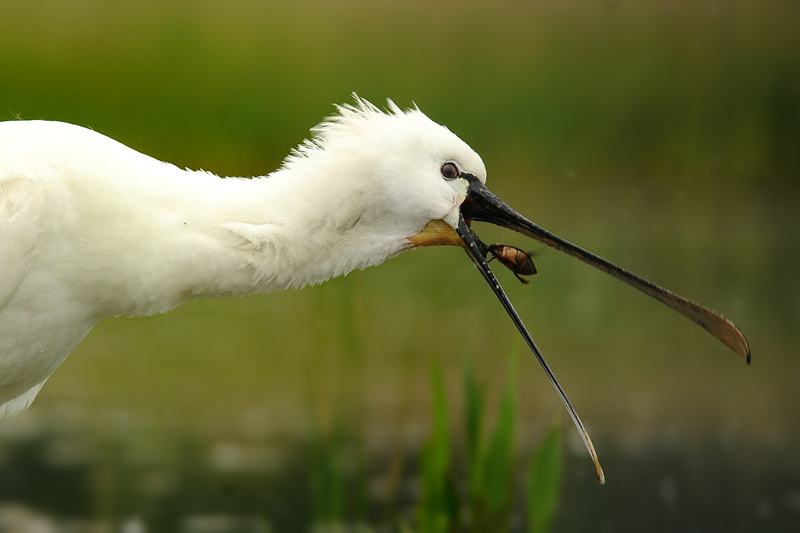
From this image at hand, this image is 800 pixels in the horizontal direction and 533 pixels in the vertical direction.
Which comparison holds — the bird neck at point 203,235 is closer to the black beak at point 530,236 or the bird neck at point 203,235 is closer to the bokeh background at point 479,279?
the black beak at point 530,236

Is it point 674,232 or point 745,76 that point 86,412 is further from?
point 745,76

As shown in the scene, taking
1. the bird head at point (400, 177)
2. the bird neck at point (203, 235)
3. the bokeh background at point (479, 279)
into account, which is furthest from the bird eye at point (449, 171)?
the bokeh background at point (479, 279)

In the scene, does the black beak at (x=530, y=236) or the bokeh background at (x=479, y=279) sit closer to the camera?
the black beak at (x=530, y=236)

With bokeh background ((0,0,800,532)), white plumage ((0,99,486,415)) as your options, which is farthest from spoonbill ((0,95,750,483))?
bokeh background ((0,0,800,532))

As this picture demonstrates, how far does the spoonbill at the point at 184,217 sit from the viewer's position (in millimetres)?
1260

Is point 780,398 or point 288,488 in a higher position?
point 780,398

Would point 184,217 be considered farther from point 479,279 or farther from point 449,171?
point 479,279

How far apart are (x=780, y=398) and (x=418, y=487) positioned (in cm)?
159

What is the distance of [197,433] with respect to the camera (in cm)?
317

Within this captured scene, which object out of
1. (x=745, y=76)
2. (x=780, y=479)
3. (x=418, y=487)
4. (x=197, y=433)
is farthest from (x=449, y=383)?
(x=745, y=76)

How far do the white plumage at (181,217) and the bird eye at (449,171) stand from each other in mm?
11

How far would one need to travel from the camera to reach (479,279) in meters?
3.83

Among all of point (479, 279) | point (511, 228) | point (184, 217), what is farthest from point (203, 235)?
point (479, 279)

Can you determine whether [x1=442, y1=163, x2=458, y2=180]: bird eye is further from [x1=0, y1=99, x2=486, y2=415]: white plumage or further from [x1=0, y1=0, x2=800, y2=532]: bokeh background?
[x1=0, y1=0, x2=800, y2=532]: bokeh background
